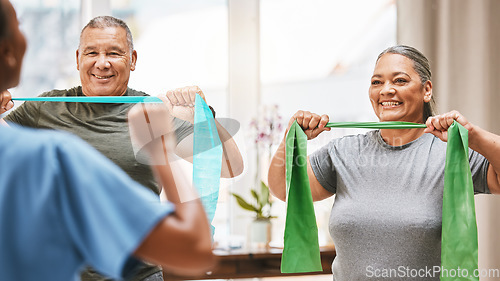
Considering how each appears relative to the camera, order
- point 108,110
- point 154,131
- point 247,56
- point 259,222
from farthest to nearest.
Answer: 1. point 247,56
2. point 259,222
3. point 108,110
4. point 154,131

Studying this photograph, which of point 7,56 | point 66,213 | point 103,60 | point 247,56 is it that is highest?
point 247,56

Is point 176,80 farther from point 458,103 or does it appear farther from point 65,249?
point 65,249

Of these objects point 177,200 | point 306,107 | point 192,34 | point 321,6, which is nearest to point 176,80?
point 192,34

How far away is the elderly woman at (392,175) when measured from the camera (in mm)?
1675

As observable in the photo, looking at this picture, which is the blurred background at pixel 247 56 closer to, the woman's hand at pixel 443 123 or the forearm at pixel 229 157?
the woman's hand at pixel 443 123

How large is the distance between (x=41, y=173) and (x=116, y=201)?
10 centimetres

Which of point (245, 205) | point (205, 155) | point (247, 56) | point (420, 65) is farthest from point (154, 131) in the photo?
point (247, 56)

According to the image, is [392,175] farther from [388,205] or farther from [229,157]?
[229,157]

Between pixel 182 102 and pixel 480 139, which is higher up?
pixel 182 102

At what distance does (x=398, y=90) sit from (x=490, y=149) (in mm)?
356

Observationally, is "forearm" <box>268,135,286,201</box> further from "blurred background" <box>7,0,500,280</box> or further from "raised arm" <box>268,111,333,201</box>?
"blurred background" <box>7,0,500,280</box>

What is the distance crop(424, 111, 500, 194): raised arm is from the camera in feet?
5.41

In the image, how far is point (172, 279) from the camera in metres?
2.80

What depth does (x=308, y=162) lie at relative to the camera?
6.32ft
